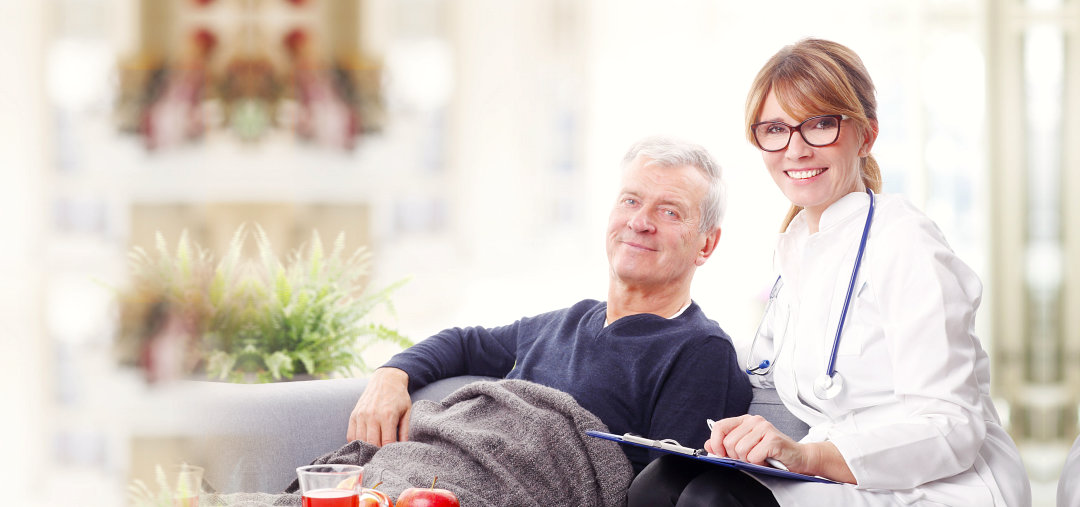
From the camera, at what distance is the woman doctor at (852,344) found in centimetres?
132

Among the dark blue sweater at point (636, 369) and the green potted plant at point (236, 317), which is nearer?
the dark blue sweater at point (636, 369)

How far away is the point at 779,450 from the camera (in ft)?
4.27

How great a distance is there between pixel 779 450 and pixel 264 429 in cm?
117

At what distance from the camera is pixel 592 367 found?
1891 millimetres

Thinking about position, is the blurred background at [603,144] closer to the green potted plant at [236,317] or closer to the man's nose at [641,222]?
the green potted plant at [236,317]

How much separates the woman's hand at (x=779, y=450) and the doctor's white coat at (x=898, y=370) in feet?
0.07

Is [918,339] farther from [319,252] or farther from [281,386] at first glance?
[319,252]

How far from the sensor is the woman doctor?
52.1 inches

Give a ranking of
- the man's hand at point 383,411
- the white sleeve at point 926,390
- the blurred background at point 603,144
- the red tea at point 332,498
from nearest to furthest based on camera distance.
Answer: the red tea at point 332,498
the white sleeve at point 926,390
the man's hand at point 383,411
the blurred background at point 603,144

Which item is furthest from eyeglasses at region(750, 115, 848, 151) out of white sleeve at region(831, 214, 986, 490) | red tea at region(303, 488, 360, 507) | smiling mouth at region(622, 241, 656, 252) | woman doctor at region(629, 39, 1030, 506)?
red tea at region(303, 488, 360, 507)

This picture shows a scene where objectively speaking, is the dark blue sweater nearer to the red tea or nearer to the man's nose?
the man's nose

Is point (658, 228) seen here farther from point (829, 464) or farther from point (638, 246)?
point (829, 464)

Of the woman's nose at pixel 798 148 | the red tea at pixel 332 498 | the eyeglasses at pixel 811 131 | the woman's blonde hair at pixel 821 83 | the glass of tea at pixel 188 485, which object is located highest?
the woman's blonde hair at pixel 821 83

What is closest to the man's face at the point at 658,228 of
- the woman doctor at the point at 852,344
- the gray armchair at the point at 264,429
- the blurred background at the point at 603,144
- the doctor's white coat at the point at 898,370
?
the woman doctor at the point at 852,344
